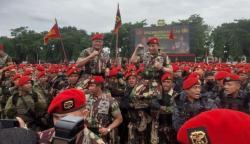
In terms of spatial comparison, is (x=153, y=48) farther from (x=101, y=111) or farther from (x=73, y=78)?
(x=73, y=78)

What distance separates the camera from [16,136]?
94.7 inches

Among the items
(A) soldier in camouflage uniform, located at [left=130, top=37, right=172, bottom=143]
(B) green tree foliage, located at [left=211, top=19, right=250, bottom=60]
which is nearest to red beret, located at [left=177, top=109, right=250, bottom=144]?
(A) soldier in camouflage uniform, located at [left=130, top=37, right=172, bottom=143]

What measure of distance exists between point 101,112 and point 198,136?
4761 mm

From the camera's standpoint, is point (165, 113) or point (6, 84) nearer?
point (165, 113)

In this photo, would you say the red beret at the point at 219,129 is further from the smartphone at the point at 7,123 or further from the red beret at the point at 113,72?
the red beret at the point at 113,72

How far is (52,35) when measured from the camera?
1688 cm

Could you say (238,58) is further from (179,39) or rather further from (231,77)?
(231,77)

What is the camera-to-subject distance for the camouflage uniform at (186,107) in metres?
A: 6.09

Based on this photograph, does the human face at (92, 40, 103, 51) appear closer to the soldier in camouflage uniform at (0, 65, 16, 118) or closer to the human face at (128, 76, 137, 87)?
the human face at (128, 76, 137, 87)

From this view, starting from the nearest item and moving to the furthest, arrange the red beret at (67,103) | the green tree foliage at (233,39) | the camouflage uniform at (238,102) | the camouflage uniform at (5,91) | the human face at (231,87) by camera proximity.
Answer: the red beret at (67,103)
the camouflage uniform at (238,102)
the human face at (231,87)
the camouflage uniform at (5,91)
the green tree foliage at (233,39)

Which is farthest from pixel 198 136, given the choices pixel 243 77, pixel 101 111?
pixel 243 77

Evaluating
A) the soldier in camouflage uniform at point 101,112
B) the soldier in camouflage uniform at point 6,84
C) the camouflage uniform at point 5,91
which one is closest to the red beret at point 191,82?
the soldier in camouflage uniform at point 101,112

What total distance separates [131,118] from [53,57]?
229 ft

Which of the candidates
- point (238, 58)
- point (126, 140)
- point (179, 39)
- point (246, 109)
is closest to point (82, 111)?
point (246, 109)
